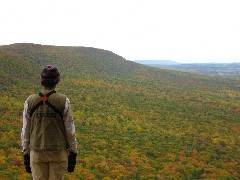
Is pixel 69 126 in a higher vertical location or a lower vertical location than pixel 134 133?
higher

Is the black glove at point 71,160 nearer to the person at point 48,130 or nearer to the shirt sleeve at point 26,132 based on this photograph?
the person at point 48,130

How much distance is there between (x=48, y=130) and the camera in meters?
3.71

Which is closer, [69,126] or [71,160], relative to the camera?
[69,126]

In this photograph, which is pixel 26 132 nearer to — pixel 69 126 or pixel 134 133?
pixel 69 126

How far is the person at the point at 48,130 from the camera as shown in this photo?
3711mm

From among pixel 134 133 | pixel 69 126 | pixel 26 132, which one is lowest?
pixel 134 133

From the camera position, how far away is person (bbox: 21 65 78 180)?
12.2ft

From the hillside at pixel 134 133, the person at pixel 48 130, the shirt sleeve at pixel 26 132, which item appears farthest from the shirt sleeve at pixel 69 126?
the hillside at pixel 134 133

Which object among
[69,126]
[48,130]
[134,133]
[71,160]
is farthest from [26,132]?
[134,133]

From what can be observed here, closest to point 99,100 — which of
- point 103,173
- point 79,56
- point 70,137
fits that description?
point 103,173

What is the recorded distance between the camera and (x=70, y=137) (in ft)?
12.6

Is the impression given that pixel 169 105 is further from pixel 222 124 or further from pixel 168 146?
pixel 168 146

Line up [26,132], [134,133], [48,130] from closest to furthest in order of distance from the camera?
1. [48,130]
2. [26,132]
3. [134,133]

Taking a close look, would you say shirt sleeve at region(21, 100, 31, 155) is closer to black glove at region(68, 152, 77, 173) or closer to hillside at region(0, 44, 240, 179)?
black glove at region(68, 152, 77, 173)
